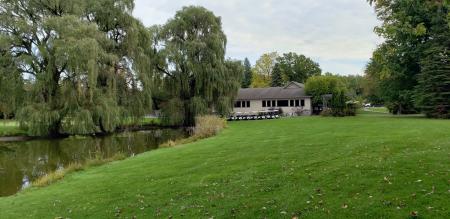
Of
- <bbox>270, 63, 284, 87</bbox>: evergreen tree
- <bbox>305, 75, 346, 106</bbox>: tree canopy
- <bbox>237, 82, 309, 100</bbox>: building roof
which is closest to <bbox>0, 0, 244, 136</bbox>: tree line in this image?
<bbox>237, 82, 309, 100</bbox>: building roof

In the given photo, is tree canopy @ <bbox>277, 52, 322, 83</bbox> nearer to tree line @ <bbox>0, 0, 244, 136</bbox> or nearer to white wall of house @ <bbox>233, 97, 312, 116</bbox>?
white wall of house @ <bbox>233, 97, 312, 116</bbox>

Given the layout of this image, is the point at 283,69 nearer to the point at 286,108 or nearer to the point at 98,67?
the point at 286,108

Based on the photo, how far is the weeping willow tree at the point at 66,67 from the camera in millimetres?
27984

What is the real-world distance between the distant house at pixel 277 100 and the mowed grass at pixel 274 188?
3650 cm

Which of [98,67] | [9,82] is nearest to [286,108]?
[98,67]

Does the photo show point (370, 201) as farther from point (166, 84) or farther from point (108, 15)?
point (166, 84)

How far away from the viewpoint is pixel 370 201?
6.09m

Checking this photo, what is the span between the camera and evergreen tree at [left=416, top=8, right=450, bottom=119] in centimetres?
3105

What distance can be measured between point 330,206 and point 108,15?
102 ft

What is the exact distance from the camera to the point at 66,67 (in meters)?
28.6

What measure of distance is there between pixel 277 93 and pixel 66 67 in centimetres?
3002

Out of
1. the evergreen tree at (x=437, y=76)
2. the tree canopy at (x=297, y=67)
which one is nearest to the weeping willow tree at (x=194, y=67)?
the evergreen tree at (x=437, y=76)

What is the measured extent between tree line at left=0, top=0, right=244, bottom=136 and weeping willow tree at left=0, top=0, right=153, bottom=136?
74mm

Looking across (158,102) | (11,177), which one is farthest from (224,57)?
(11,177)
